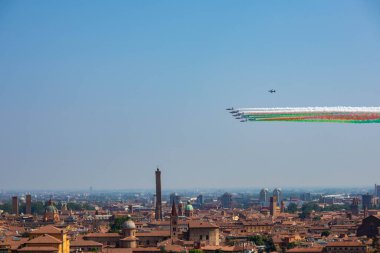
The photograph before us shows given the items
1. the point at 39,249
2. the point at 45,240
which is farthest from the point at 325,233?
the point at 39,249

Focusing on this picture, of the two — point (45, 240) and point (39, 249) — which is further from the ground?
point (45, 240)

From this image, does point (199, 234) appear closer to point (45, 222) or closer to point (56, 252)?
point (56, 252)

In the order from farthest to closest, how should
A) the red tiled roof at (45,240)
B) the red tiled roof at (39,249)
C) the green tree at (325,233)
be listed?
the green tree at (325,233)
the red tiled roof at (45,240)
the red tiled roof at (39,249)

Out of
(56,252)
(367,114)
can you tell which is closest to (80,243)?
(56,252)

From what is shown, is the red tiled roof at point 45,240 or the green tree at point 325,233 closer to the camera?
the red tiled roof at point 45,240

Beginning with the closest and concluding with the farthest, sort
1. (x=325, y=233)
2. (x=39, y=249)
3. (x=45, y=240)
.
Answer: (x=39, y=249), (x=45, y=240), (x=325, y=233)

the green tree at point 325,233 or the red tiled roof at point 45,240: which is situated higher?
the red tiled roof at point 45,240

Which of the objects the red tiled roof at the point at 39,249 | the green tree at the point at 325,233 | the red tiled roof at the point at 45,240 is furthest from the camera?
the green tree at the point at 325,233

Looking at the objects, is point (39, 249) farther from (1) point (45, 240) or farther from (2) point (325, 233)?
(2) point (325, 233)

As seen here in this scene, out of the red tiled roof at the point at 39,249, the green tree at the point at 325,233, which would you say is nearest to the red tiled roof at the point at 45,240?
the red tiled roof at the point at 39,249

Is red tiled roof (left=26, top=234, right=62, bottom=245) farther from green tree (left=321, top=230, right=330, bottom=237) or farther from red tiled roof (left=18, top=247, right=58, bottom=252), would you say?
green tree (left=321, top=230, right=330, bottom=237)

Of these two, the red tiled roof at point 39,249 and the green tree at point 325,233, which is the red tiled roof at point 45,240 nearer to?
the red tiled roof at point 39,249
